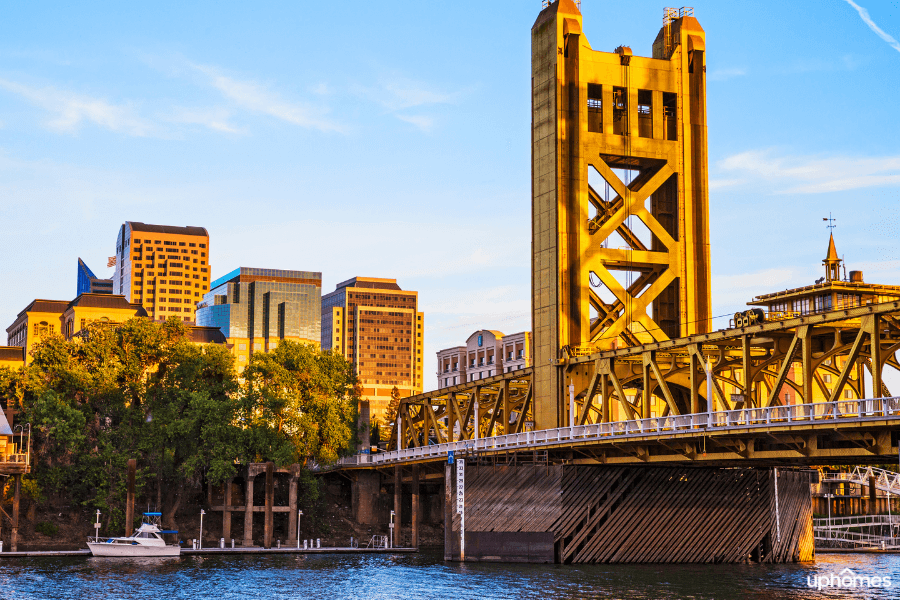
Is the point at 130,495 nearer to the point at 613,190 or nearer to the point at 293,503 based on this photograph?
the point at 293,503

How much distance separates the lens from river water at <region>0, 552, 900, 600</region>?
58781mm

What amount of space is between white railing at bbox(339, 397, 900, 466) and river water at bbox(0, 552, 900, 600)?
8.14m

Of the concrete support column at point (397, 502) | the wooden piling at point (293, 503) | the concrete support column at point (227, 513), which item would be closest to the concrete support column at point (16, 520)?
the concrete support column at point (227, 513)

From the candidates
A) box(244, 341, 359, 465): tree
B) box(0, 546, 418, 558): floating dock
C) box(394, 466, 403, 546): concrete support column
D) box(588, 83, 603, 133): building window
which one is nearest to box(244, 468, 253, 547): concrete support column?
box(0, 546, 418, 558): floating dock

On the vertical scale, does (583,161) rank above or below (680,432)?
above

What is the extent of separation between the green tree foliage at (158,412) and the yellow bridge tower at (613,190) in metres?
25.5

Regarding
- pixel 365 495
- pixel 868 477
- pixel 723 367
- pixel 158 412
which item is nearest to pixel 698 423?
pixel 723 367

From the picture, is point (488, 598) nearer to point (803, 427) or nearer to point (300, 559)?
point (803, 427)

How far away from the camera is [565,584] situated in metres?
62.3

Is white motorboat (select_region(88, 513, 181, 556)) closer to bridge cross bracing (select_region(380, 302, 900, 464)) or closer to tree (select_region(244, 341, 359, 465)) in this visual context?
tree (select_region(244, 341, 359, 465))

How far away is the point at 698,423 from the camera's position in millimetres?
66375

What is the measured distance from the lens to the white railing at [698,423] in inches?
2232

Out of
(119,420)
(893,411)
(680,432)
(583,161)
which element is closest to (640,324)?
(583,161)

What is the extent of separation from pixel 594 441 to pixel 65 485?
44.9 meters
